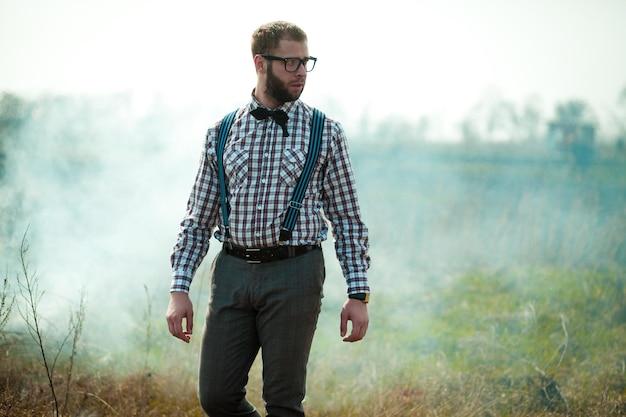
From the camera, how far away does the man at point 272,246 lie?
2957 mm

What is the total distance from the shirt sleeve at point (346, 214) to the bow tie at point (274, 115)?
21 centimetres

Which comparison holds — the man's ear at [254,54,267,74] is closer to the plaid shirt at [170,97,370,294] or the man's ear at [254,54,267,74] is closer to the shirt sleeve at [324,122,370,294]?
the plaid shirt at [170,97,370,294]

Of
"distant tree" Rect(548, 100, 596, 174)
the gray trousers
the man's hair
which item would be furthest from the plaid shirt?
"distant tree" Rect(548, 100, 596, 174)

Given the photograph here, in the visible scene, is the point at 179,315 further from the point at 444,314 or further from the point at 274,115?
the point at 444,314

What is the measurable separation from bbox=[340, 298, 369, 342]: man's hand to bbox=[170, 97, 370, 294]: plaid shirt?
0.07 meters

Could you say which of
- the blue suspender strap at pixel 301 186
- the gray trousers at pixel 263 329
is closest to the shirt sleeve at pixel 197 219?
the gray trousers at pixel 263 329

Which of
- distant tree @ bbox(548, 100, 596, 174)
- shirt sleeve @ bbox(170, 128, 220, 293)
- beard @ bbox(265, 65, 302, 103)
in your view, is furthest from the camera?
distant tree @ bbox(548, 100, 596, 174)

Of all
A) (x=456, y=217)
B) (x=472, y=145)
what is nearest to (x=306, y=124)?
(x=456, y=217)

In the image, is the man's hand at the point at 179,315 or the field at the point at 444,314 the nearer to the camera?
the man's hand at the point at 179,315

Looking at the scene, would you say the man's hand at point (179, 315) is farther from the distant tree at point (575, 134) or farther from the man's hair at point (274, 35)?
the distant tree at point (575, 134)

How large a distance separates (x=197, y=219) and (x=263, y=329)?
1.95 ft

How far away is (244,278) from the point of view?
2.99 metres

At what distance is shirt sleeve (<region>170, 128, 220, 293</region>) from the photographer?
3155 mm

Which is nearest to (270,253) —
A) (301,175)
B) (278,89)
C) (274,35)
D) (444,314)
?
(301,175)
